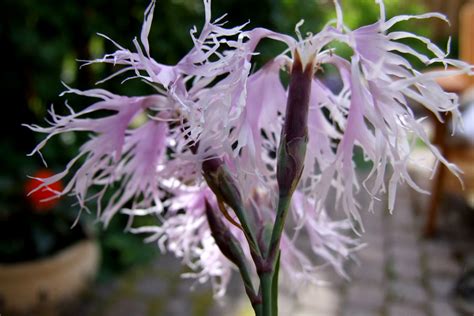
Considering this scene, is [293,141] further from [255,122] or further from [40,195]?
[40,195]

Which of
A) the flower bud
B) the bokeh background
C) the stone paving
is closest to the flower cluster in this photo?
the flower bud

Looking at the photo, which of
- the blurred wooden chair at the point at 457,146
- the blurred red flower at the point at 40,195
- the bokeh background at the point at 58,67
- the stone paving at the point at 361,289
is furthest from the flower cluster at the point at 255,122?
the blurred wooden chair at the point at 457,146

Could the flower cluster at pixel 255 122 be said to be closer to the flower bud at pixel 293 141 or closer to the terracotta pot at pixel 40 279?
the flower bud at pixel 293 141

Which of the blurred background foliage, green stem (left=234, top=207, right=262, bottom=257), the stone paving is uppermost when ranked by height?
green stem (left=234, top=207, right=262, bottom=257)

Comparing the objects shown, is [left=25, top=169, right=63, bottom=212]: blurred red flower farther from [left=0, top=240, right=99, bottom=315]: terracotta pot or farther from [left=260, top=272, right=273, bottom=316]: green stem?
[left=260, top=272, right=273, bottom=316]: green stem

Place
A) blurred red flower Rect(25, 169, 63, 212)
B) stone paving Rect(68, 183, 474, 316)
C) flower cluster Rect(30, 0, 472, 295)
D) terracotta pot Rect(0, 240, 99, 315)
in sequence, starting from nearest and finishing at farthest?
flower cluster Rect(30, 0, 472, 295)
blurred red flower Rect(25, 169, 63, 212)
terracotta pot Rect(0, 240, 99, 315)
stone paving Rect(68, 183, 474, 316)

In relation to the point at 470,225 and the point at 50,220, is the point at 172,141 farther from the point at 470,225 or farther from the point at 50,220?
the point at 470,225

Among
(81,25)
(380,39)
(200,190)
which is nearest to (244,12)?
(81,25)
